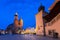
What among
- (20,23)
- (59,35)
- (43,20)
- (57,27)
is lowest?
(59,35)

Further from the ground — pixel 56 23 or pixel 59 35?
pixel 56 23

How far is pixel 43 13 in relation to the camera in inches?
1458

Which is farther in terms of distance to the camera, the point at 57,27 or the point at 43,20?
the point at 43,20

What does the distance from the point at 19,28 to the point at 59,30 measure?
121m

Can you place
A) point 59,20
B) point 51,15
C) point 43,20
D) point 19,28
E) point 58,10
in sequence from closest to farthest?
point 59,20
point 58,10
point 51,15
point 43,20
point 19,28

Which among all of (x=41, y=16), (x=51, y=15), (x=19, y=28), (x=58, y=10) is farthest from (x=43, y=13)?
(x=19, y=28)

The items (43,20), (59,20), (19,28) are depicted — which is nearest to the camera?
(59,20)

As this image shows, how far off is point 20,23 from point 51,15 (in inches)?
4780

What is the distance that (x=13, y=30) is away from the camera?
475 ft

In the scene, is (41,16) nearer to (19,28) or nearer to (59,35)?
(59,35)

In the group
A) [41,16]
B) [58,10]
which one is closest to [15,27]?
[41,16]

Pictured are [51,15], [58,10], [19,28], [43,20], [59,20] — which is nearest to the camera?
[59,20]

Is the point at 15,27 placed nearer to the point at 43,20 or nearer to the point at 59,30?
the point at 43,20

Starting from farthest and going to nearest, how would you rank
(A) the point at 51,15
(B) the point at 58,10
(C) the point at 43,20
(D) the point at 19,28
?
(D) the point at 19,28, (C) the point at 43,20, (A) the point at 51,15, (B) the point at 58,10
